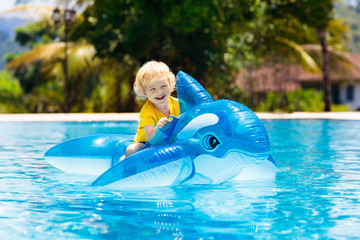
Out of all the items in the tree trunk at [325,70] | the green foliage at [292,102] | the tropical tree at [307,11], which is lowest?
the green foliage at [292,102]

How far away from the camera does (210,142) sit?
17.8ft

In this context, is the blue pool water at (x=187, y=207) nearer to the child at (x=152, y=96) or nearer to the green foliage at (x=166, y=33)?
the child at (x=152, y=96)

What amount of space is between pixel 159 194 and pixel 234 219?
4.00 feet

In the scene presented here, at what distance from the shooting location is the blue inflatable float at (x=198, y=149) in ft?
17.3

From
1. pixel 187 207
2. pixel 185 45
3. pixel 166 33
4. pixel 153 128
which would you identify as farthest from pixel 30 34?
pixel 187 207

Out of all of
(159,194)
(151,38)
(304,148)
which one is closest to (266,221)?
(159,194)

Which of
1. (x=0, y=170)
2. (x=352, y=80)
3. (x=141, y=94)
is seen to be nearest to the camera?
(x=141, y=94)

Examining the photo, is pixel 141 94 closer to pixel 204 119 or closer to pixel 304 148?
pixel 204 119

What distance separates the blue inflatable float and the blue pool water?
155 millimetres

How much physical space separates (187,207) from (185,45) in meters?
17.4

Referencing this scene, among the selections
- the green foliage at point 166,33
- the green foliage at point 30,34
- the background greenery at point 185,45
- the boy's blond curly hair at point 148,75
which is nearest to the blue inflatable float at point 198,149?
the boy's blond curly hair at point 148,75

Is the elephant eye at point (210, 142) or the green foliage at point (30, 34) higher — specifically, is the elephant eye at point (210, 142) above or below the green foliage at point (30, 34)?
below

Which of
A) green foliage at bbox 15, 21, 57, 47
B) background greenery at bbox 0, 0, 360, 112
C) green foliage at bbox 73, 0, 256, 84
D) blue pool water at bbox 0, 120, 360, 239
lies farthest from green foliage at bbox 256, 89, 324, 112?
green foliage at bbox 15, 21, 57, 47

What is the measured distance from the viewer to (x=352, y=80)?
34094 mm
